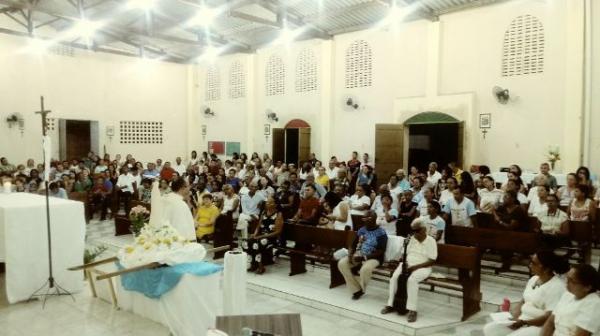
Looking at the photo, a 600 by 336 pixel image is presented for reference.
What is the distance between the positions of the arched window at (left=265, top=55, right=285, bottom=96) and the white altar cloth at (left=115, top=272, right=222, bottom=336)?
11172mm

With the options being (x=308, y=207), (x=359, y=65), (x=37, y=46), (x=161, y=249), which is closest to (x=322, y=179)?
(x=308, y=207)

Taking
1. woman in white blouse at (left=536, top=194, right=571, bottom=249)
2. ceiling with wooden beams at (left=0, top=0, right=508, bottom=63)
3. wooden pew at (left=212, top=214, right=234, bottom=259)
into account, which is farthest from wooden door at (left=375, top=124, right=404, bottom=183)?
woman in white blouse at (left=536, top=194, right=571, bottom=249)

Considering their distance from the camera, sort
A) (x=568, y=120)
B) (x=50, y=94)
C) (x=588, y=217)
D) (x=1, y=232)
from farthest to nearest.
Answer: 1. (x=50, y=94)
2. (x=568, y=120)
3. (x=588, y=217)
4. (x=1, y=232)

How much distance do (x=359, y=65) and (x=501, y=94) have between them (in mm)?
4008

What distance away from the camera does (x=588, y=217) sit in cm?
612

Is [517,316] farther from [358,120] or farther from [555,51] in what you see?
[358,120]

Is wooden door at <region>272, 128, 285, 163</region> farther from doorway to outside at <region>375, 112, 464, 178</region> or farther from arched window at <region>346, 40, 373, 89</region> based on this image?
doorway to outside at <region>375, 112, 464, 178</region>

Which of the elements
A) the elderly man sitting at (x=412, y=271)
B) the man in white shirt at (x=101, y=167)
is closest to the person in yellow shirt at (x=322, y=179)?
the elderly man sitting at (x=412, y=271)

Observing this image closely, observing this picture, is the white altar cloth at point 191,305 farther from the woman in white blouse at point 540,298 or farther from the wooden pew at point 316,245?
the woman in white blouse at point 540,298

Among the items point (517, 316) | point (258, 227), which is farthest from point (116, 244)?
point (517, 316)

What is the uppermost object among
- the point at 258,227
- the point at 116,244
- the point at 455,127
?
the point at 455,127

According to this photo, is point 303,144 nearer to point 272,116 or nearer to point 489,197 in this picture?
point 272,116

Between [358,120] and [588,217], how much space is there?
7572 millimetres

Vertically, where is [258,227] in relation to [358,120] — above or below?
below
